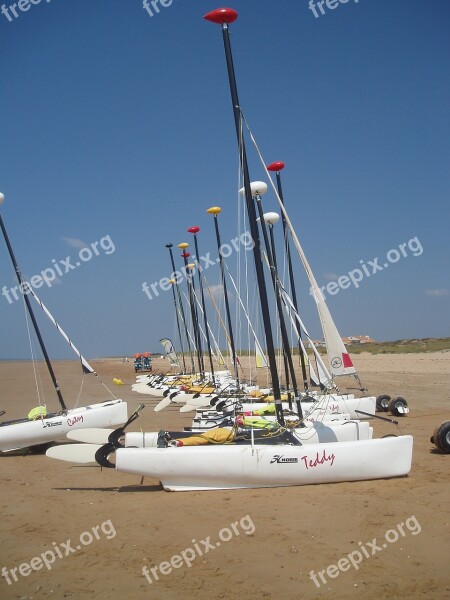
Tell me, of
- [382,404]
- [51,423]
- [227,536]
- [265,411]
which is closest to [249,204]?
[265,411]

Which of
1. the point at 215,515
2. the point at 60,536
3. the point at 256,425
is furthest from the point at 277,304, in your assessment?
the point at 60,536

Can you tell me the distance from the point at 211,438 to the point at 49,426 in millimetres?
5066

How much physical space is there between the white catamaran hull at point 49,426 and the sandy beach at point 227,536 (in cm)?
199

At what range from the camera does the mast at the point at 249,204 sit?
31.8ft

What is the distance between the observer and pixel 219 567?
551 cm

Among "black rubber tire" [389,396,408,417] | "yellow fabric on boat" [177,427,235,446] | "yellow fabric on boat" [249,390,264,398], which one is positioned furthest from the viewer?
"yellow fabric on boat" [249,390,264,398]

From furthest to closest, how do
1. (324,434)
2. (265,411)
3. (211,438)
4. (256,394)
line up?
(256,394), (265,411), (324,434), (211,438)

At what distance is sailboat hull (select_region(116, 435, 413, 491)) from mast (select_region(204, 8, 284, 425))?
1.36m

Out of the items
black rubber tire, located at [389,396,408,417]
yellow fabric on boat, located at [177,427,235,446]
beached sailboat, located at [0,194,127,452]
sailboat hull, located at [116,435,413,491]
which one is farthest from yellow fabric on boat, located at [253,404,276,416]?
sailboat hull, located at [116,435,413,491]

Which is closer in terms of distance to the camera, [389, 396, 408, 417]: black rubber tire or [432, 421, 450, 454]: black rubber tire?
[432, 421, 450, 454]: black rubber tire

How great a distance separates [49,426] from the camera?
12078mm

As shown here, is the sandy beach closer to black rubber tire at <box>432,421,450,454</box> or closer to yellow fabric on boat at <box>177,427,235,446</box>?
black rubber tire at <box>432,421,450,454</box>

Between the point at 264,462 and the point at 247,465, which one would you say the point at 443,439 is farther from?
the point at 247,465

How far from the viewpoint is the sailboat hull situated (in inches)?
321
